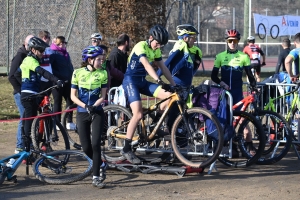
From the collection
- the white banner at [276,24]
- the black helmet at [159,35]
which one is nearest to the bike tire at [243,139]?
the black helmet at [159,35]

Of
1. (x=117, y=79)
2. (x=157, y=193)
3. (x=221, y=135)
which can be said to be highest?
(x=117, y=79)

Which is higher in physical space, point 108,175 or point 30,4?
point 30,4

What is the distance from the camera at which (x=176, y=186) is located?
7.94 metres

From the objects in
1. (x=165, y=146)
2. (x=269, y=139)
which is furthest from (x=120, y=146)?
(x=269, y=139)

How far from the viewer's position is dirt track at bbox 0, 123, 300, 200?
7.47 m

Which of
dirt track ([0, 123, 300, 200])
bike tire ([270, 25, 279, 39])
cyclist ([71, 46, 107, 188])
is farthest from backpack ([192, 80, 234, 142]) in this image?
bike tire ([270, 25, 279, 39])

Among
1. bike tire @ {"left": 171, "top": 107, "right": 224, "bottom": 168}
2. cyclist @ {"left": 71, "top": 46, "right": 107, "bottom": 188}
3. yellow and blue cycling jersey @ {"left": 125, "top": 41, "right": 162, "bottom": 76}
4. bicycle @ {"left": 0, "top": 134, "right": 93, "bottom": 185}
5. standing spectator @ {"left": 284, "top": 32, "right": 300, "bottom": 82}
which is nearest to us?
cyclist @ {"left": 71, "top": 46, "right": 107, "bottom": 188}

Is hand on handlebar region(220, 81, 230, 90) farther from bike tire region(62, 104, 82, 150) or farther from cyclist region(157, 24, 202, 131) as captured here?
bike tire region(62, 104, 82, 150)

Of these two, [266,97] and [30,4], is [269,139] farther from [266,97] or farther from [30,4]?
[30,4]

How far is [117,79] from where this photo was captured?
10.5m

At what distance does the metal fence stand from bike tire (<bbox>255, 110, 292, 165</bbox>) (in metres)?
12.4

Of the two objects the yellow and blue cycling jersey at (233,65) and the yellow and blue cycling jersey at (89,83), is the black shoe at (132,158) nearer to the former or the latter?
the yellow and blue cycling jersey at (89,83)

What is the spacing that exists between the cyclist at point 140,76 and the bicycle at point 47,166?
74 centimetres

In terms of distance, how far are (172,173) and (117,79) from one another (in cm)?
245
